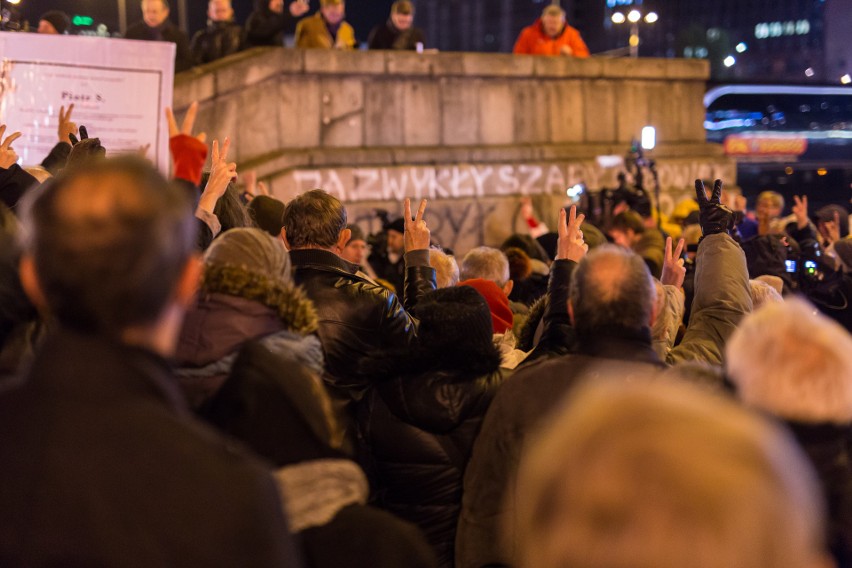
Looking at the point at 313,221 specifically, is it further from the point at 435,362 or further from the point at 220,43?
the point at 220,43

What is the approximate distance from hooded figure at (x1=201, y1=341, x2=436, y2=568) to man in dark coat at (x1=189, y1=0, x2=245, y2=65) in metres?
10.5

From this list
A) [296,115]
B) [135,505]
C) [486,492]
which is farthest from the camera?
[296,115]

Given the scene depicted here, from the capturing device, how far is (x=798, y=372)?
2.24 meters

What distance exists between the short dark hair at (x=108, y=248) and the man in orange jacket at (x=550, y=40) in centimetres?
1209

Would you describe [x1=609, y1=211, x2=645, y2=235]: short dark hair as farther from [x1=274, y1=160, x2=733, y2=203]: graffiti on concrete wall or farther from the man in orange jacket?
the man in orange jacket

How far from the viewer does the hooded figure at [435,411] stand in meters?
3.43

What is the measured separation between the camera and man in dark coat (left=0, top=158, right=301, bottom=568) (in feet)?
5.53

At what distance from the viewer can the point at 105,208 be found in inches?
68.8

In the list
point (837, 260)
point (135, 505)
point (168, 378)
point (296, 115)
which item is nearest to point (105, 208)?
point (168, 378)

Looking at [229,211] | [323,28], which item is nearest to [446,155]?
[323,28]

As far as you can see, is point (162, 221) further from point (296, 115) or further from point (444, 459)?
point (296, 115)

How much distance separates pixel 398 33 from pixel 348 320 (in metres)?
9.07

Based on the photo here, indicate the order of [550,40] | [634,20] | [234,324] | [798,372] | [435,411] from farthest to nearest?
[634,20], [550,40], [435,411], [234,324], [798,372]

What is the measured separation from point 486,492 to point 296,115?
29.7ft
